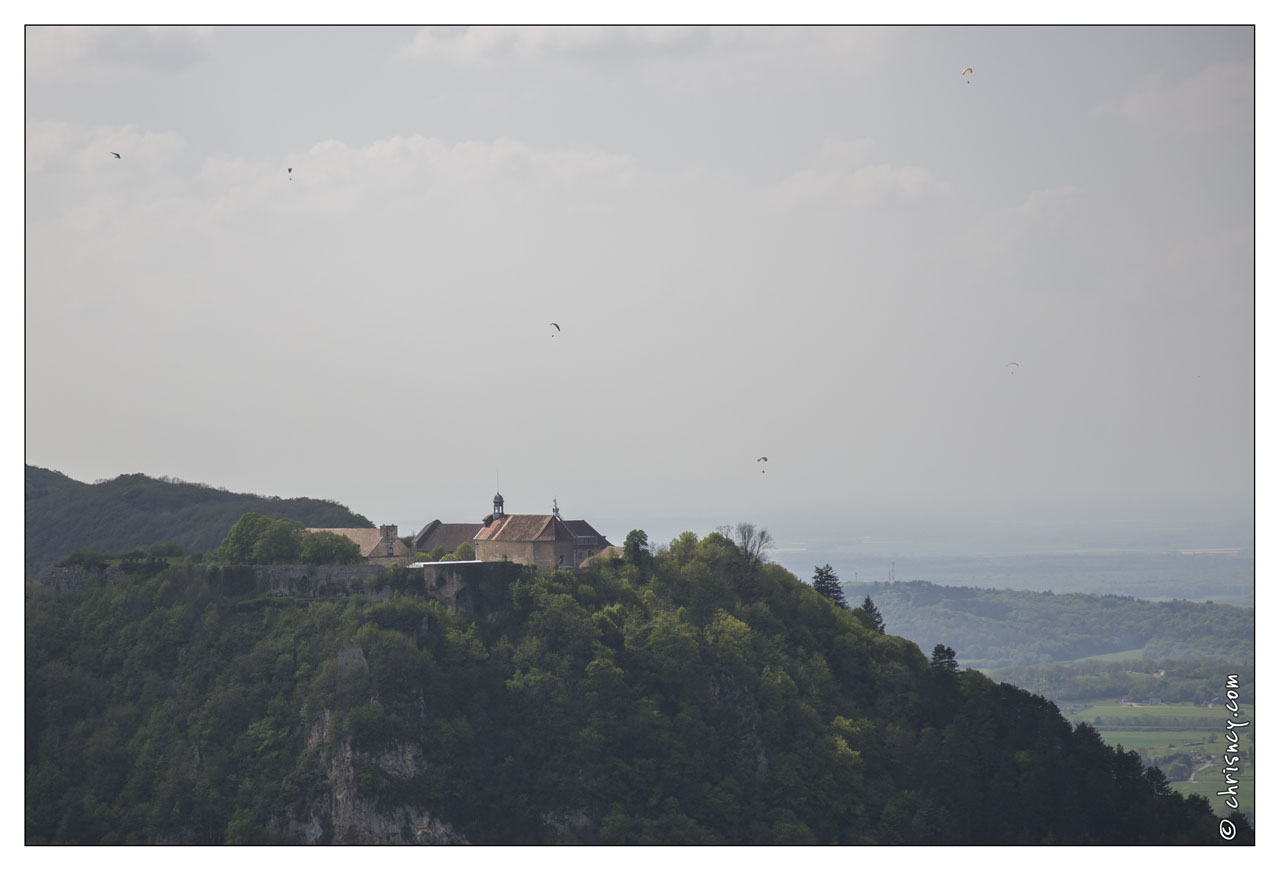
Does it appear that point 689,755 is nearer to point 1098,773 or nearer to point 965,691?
point 965,691

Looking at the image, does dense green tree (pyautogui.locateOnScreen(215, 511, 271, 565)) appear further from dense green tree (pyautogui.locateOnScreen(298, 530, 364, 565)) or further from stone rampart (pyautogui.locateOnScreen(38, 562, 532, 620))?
dense green tree (pyautogui.locateOnScreen(298, 530, 364, 565))

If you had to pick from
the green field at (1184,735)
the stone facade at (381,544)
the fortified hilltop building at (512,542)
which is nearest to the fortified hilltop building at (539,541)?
the fortified hilltop building at (512,542)

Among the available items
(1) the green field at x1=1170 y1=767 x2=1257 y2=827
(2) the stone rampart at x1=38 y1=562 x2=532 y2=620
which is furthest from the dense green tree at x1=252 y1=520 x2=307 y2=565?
(1) the green field at x1=1170 y1=767 x2=1257 y2=827

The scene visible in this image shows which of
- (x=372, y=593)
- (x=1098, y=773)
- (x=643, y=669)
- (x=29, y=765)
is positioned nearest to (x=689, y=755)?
(x=643, y=669)

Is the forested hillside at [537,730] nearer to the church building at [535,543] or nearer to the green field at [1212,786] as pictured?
the church building at [535,543]
